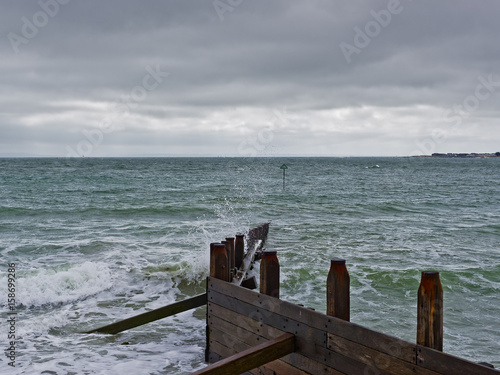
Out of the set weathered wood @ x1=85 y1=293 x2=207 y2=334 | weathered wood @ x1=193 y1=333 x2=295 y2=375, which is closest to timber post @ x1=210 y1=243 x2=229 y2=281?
weathered wood @ x1=85 y1=293 x2=207 y2=334

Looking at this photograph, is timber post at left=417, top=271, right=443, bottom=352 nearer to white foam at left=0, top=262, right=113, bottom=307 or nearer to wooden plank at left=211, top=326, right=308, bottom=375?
wooden plank at left=211, top=326, right=308, bottom=375

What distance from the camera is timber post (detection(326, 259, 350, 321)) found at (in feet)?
13.2

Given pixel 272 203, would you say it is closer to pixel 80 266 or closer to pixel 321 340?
pixel 80 266

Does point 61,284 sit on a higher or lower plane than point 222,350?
lower

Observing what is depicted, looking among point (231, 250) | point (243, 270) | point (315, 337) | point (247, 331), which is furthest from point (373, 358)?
point (243, 270)

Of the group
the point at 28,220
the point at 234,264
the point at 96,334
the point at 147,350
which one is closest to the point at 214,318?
the point at 234,264

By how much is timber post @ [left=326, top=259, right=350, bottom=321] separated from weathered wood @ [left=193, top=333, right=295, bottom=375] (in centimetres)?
56

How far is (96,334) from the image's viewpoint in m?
6.79

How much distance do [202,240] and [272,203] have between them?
12.2 metres

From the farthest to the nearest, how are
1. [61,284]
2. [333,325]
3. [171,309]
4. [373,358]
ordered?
[61,284]
[171,309]
[333,325]
[373,358]

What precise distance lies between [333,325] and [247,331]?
1.23 m

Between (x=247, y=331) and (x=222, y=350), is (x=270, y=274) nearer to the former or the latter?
(x=247, y=331)

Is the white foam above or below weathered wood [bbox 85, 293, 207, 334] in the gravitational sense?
below

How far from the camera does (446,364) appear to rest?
326cm
